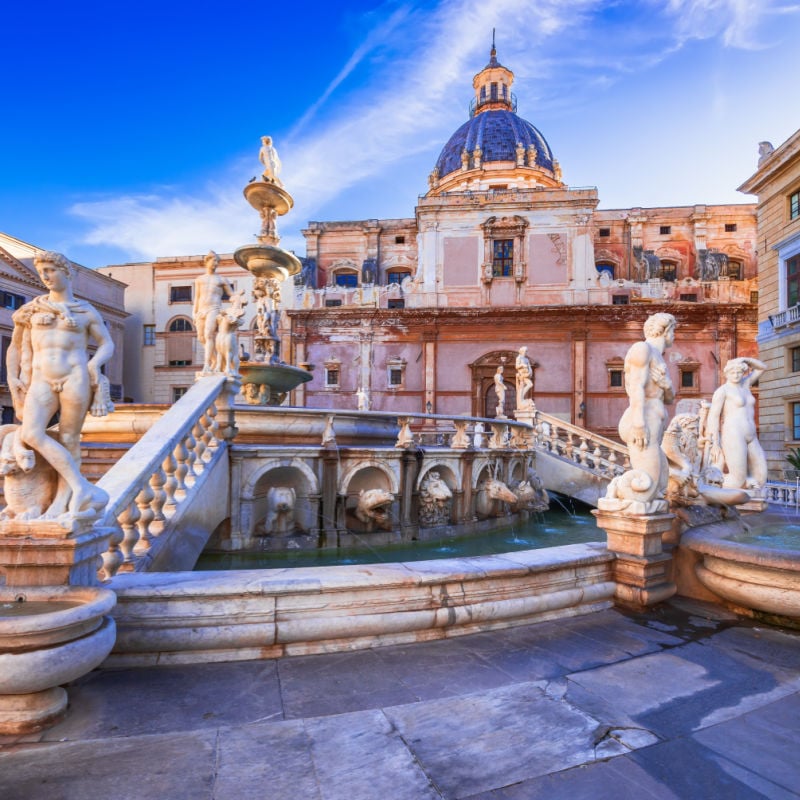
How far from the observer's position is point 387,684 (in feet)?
9.04

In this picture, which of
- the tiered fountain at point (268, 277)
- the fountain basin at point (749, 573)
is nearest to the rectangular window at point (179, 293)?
the tiered fountain at point (268, 277)

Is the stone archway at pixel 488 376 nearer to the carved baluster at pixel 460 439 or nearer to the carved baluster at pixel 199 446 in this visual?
the carved baluster at pixel 460 439

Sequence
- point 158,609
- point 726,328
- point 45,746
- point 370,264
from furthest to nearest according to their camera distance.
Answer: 1. point 370,264
2. point 726,328
3. point 158,609
4. point 45,746

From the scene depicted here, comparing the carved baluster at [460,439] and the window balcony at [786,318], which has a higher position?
the window balcony at [786,318]

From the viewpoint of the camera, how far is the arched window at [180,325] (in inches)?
1276

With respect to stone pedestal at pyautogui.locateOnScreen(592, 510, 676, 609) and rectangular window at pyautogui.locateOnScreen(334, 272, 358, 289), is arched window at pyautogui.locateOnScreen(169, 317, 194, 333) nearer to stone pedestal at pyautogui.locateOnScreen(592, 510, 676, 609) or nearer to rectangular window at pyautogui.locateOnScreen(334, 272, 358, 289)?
rectangular window at pyautogui.locateOnScreen(334, 272, 358, 289)

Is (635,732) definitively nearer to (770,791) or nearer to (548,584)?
(770,791)

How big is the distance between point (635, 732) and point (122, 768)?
2161mm

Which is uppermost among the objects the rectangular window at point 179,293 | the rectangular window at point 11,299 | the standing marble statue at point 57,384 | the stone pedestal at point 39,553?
the rectangular window at point 179,293

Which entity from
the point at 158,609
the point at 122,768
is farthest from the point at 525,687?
the point at 158,609

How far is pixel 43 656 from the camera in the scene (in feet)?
7.42

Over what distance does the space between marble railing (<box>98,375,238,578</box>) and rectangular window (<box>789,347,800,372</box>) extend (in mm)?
20114

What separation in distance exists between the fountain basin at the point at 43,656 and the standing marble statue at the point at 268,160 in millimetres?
10448

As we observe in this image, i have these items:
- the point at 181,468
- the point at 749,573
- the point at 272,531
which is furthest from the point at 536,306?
the point at 749,573
